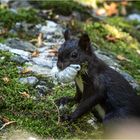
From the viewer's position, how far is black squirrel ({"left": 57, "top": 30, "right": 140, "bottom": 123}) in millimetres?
5926

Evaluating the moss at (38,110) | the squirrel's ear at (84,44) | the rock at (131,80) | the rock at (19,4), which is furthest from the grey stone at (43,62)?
the rock at (19,4)

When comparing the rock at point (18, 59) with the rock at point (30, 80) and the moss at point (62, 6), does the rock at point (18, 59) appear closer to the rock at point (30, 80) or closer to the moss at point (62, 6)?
the rock at point (30, 80)

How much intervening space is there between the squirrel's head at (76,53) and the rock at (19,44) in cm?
201

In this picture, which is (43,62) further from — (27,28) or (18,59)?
(27,28)

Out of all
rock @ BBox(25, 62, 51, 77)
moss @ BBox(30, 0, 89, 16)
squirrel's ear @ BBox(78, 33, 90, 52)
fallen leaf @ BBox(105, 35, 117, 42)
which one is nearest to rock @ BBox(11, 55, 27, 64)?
rock @ BBox(25, 62, 51, 77)

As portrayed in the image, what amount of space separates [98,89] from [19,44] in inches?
109

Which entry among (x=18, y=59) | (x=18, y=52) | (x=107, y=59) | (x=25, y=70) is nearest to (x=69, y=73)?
(x=25, y=70)

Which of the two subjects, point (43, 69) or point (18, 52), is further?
point (18, 52)

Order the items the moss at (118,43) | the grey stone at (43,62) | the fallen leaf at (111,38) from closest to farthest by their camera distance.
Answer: the grey stone at (43,62) → the moss at (118,43) → the fallen leaf at (111,38)

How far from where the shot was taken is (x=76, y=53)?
6293 mm

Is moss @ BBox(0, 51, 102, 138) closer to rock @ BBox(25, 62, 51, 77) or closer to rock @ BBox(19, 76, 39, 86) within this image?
rock @ BBox(19, 76, 39, 86)

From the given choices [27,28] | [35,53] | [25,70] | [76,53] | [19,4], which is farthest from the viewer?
[19,4]

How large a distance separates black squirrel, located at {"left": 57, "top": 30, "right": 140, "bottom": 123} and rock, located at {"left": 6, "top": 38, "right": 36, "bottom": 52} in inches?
78.3

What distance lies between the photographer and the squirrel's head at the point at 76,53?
6.28m
